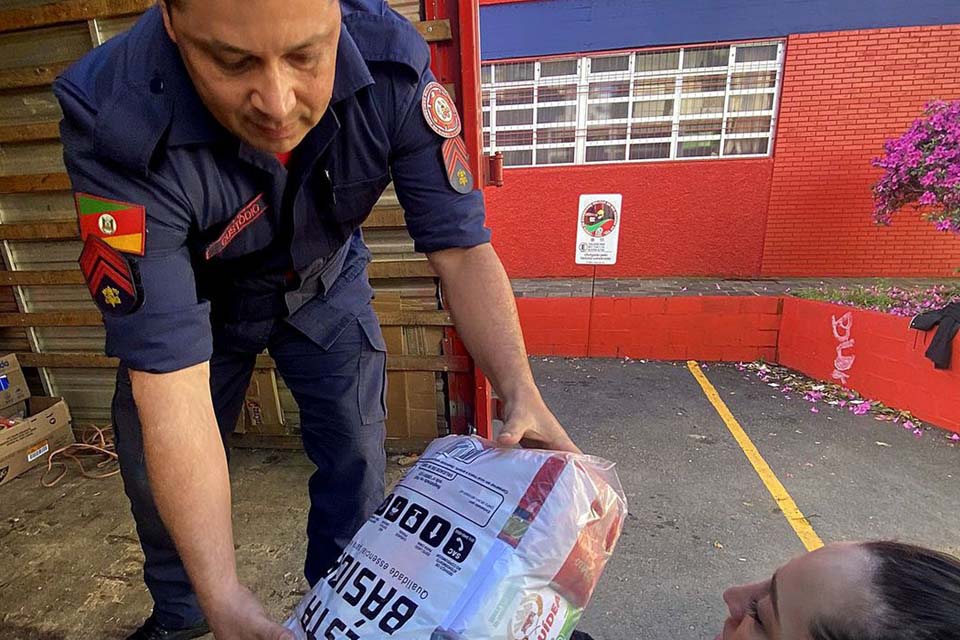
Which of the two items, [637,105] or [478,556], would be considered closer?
[478,556]

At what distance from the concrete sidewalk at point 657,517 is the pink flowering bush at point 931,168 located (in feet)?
5.72

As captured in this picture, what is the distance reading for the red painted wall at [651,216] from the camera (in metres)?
6.53

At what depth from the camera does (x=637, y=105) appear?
650 cm

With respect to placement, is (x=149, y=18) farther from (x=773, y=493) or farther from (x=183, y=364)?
(x=773, y=493)

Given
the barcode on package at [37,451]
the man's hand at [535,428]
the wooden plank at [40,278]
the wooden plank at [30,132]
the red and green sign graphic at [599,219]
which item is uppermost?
the wooden plank at [30,132]

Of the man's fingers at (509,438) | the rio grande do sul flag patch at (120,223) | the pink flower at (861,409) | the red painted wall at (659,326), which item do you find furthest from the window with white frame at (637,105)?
the rio grande do sul flag patch at (120,223)

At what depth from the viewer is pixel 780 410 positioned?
3.93m

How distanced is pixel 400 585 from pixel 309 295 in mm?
882

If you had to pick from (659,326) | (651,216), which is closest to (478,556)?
(659,326)

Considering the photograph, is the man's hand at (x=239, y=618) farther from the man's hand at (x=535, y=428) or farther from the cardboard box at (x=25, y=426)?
the cardboard box at (x=25, y=426)

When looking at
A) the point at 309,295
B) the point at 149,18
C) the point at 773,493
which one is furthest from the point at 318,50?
the point at 773,493

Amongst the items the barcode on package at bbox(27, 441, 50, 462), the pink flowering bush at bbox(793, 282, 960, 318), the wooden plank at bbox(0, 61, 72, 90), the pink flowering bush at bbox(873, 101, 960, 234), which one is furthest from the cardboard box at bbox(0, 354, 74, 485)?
the pink flowering bush at bbox(873, 101, 960, 234)

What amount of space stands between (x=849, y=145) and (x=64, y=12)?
6.97m

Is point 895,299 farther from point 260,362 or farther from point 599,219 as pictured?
point 260,362
